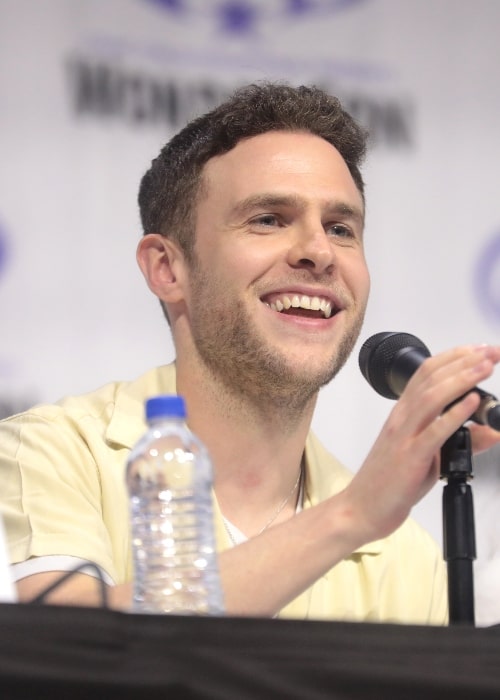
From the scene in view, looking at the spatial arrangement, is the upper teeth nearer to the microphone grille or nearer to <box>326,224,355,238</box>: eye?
<box>326,224,355,238</box>: eye

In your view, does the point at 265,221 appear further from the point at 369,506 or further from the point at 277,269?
the point at 369,506

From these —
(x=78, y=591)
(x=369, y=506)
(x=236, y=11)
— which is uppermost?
(x=236, y=11)

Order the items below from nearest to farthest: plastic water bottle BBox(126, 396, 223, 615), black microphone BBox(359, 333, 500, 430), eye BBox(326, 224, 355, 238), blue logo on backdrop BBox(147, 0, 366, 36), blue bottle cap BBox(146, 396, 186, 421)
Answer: blue bottle cap BBox(146, 396, 186, 421)
plastic water bottle BBox(126, 396, 223, 615)
black microphone BBox(359, 333, 500, 430)
eye BBox(326, 224, 355, 238)
blue logo on backdrop BBox(147, 0, 366, 36)

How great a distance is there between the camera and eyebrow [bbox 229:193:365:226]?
6.18 feet

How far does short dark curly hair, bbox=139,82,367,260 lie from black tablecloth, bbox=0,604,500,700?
4.33 ft

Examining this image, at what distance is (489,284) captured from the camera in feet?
8.91

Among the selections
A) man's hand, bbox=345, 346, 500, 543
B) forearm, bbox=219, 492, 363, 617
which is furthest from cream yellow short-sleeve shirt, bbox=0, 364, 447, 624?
man's hand, bbox=345, 346, 500, 543

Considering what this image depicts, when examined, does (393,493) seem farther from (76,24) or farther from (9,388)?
(76,24)

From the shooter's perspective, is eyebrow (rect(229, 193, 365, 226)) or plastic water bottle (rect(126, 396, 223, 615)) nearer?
plastic water bottle (rect(126, 396, 223, 615))

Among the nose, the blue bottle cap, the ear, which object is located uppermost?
the ear

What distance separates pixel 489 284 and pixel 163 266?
0.96 meters

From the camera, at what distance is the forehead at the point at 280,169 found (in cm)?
192

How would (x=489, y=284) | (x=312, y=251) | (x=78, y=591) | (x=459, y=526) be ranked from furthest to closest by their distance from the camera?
(x=489, y=284) → (x=312, y=251) → (x=78, y=591) → (x=459, y=526)

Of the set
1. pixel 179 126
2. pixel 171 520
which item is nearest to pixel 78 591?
pixel 171 520
